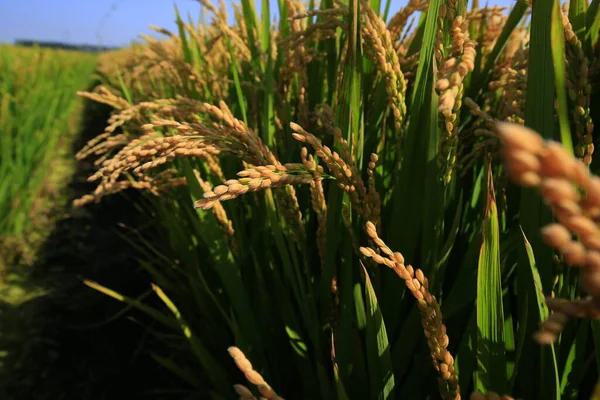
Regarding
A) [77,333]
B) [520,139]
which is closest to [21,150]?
[77,333]

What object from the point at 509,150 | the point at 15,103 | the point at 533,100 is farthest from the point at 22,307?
the point at 509,150

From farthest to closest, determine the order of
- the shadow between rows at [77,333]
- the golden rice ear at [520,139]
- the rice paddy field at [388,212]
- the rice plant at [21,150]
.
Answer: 1. the rice plant at [21,150]
2. the shadow between rows at [77,333]
3. the rice paddy field at [388,212]
4. the golden rice ear at [520,139]

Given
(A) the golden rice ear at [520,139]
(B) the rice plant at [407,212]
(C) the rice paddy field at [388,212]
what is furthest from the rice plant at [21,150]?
(A) the golden rice ear at [520,139]

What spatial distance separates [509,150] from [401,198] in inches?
29.7

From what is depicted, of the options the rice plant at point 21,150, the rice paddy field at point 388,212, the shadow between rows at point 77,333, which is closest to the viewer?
the rice paddy field at point 388,212

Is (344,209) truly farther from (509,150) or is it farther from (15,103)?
(15,103)

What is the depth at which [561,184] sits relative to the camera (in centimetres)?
26

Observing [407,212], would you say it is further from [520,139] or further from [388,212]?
[520,139]

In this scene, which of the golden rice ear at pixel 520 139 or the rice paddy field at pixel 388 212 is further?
the rice paddy field at pixel 388 212

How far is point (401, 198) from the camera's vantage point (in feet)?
3.28

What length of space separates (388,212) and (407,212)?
0.15m

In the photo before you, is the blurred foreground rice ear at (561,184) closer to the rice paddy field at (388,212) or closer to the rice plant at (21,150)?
the rice paddy field at (388,212)

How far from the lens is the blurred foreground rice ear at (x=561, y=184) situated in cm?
25

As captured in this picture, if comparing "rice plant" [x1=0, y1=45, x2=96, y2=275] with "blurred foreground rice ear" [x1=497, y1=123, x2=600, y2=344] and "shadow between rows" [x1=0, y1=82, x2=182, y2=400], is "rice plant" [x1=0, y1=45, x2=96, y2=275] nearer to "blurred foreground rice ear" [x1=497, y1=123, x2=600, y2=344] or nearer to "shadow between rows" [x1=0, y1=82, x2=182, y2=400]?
"shadow between rows" [x1=0, y1=82, x2=182, y2=400]
